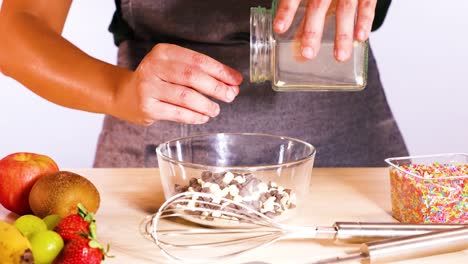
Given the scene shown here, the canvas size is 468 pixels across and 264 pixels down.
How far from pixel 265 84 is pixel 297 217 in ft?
1.20

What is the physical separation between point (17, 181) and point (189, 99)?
8.1 inches

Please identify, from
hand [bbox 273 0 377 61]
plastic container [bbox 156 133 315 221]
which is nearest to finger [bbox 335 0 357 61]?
hand [bbox 273 0 377 61]

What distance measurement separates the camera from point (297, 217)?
2.82 ft

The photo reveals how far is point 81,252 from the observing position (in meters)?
0.68

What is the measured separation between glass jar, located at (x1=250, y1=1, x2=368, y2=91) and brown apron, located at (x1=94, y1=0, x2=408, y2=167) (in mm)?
303

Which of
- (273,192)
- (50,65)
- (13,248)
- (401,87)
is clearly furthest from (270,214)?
(401,87)

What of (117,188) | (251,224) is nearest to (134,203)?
(117,188)

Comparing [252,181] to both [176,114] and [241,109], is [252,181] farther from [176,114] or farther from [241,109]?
[241,109]

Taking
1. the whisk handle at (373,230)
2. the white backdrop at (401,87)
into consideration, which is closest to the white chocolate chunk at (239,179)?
the whisk handle at (373,230)

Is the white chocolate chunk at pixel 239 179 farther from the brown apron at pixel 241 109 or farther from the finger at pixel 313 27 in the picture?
the brown apron at pixel 241 109

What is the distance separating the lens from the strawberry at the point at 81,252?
2.23 ft

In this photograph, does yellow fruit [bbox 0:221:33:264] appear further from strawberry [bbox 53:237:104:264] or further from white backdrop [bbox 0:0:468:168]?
white backdrop [bbox 0:0:468:168]

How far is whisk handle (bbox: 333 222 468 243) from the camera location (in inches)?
30.2

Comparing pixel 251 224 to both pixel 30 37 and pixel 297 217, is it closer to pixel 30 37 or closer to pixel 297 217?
pixel 297 217
